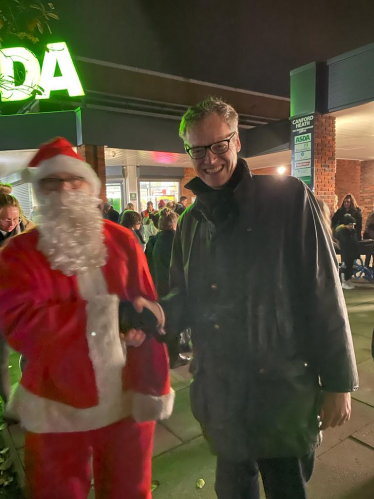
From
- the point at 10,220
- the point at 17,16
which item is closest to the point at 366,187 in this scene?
the point at 17,16

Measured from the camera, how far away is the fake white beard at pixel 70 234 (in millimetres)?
1670

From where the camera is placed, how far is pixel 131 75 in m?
12.5

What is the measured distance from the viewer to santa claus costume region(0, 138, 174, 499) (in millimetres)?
1585

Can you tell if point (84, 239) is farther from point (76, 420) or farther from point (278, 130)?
point (278, 130)

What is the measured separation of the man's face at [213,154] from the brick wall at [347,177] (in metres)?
15.7

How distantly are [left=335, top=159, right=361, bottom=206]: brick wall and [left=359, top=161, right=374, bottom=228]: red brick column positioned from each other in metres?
0.16

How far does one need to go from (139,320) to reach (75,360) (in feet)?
1.07

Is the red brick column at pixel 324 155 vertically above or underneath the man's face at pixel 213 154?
above

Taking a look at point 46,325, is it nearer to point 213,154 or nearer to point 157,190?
point 213,154

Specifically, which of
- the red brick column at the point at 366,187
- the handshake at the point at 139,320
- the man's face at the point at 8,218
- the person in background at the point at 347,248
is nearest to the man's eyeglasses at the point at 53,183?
the handshake at the point at 139,320

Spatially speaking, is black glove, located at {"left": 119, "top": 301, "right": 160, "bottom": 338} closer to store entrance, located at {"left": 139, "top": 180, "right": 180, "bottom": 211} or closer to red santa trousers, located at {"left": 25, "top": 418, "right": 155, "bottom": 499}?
red santa trousers, located at {"left": 25, "top": 418, "right": 155, "bottom": 499}

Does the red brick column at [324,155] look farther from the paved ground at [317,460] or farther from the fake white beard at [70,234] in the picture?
the fake white beard at [70,234]

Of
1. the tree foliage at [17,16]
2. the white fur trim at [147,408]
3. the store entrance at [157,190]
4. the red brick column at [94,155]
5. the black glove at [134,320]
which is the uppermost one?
the tree foliage at [17,16]

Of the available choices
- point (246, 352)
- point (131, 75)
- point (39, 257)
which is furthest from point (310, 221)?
point (131, 75)
